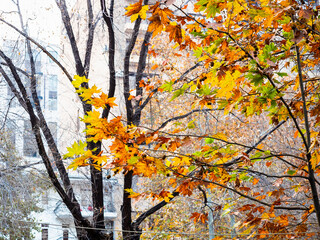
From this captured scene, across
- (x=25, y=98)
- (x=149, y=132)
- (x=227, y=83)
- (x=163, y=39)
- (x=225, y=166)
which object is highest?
(x=163, y=39)

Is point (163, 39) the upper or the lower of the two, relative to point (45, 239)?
upper

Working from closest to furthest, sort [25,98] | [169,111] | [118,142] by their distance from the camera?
[118,142] < [25,98] < [169,111]

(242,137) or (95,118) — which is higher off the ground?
(242,137)

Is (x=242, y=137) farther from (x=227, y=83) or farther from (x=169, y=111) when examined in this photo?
(x=227, y=83)

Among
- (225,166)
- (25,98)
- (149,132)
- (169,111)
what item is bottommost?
(225,166)

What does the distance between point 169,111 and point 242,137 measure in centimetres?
378

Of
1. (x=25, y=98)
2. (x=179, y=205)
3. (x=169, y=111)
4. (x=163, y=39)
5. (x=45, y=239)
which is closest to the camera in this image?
(x=25, y=98)

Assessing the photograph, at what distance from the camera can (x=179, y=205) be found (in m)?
15.8

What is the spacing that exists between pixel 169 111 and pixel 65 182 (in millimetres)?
10033

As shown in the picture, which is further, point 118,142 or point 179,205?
point 179,205

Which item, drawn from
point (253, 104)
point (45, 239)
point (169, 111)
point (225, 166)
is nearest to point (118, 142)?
point (225, 166)

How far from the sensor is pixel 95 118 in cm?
322

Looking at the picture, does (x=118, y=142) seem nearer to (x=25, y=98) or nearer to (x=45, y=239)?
(x=25, y=98)

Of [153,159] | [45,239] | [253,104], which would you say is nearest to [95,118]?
[153,159]
